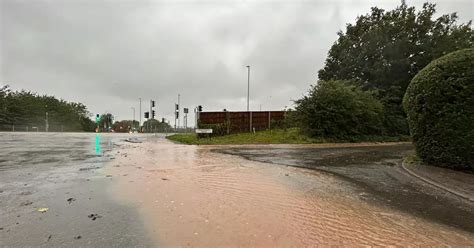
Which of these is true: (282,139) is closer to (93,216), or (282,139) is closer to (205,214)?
(205,214)

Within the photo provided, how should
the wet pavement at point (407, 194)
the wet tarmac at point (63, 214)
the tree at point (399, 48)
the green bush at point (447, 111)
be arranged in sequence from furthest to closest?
the tree at point (399, 48) → the green bush at point (447, 111) → the wet pavement at point (407, 194) → the wet tarmac at point (63, 214)

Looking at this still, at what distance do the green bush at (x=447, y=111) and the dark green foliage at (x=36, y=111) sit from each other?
75.1 m

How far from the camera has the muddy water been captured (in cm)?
384

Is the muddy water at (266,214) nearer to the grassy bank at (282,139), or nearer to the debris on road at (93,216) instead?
the debris on road at (93,216)

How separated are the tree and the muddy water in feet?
89.1

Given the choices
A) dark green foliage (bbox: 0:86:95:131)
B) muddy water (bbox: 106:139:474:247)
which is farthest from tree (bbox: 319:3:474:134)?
dark green foliage (bbox: 0:86:95:131)

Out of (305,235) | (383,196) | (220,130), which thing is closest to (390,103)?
(220,130)

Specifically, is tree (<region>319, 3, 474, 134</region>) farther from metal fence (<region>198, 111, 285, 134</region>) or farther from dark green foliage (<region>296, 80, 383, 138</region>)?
metal fence (<region>198, 111, 285, 134</region>)

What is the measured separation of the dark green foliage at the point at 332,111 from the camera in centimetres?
2375

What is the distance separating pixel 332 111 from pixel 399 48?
51.1 feet

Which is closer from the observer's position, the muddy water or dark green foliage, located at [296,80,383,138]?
the muddy water

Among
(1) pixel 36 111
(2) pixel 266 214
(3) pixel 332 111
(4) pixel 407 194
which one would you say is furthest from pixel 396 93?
(1) pixel 36 111

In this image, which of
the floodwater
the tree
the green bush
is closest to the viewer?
the floodwater

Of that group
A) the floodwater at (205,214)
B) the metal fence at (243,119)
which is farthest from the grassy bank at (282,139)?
the floodwater at (205,214)
